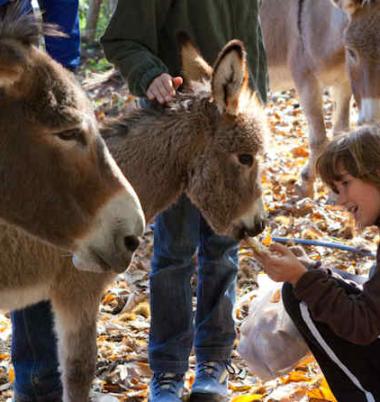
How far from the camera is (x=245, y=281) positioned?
5.57m

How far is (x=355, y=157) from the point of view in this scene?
10.5ft

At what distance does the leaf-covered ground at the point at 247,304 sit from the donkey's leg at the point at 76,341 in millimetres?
395

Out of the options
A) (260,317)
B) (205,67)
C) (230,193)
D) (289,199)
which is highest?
(205,67)

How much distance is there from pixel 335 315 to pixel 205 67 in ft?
4.87

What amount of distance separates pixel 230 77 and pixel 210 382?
162 cm

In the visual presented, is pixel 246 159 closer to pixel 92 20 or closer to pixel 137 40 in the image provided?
pixel 137 40

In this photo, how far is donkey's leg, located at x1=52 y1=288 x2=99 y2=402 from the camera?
354cm

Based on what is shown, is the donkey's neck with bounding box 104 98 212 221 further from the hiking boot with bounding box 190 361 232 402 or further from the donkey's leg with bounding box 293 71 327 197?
the donkey's leg with bounding box 293 71 327 197

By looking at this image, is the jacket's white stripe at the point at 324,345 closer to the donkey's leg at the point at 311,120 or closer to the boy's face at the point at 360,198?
the boy's face at the point at 360,198

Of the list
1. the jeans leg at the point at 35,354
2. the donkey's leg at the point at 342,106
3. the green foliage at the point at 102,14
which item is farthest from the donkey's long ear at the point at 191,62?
the green foliage at the point at 102,14

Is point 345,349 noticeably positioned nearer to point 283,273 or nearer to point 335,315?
point 335,315

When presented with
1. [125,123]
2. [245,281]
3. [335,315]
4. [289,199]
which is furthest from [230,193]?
[289,199]

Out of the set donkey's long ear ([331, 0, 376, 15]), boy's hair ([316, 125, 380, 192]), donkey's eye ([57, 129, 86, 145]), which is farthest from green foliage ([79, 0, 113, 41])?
donkey's eye ([57, 129, 86, 145])

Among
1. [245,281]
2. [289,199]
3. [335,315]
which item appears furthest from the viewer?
[289,199]
